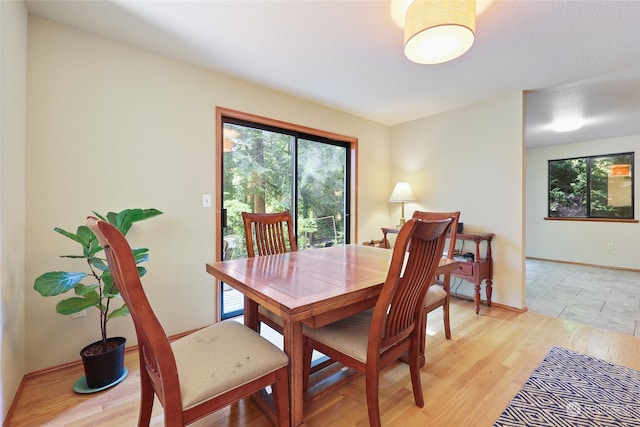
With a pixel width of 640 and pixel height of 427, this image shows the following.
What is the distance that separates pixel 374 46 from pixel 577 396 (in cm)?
256

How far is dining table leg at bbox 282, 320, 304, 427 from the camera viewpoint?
121 cm

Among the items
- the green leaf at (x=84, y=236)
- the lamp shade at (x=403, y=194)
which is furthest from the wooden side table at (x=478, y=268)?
the green leaf at (x=84, y=236)

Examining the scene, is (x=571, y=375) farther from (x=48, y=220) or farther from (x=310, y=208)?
(x=48, y=220)

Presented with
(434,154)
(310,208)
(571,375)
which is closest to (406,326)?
(571,375)

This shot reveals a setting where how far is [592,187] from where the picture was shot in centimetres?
491

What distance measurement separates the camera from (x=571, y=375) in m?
1.78

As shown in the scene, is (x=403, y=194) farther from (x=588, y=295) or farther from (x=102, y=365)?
(x=102, y=365)

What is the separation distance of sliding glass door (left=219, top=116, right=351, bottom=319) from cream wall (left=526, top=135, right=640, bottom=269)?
430 centimetres

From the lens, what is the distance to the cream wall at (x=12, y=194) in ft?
4.46

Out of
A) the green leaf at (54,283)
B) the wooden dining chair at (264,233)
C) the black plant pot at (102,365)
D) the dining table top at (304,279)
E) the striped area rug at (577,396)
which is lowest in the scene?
the striped area rug at (577,396)

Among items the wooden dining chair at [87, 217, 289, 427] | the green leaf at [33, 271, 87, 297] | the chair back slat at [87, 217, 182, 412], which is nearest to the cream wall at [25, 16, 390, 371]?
the green leaf at [33, 271, 87, 297]

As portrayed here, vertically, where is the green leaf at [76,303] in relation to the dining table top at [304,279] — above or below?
below

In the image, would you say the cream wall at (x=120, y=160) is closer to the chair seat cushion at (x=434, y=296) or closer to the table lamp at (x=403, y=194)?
the chair seat cushion at (x=434, y=296)

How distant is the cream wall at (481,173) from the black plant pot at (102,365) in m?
3.38
